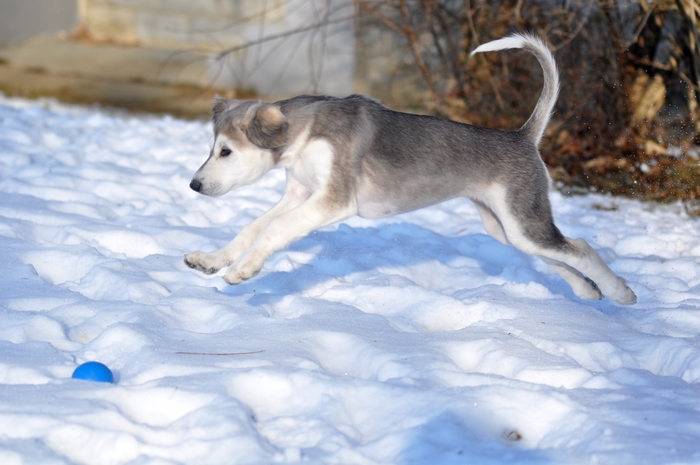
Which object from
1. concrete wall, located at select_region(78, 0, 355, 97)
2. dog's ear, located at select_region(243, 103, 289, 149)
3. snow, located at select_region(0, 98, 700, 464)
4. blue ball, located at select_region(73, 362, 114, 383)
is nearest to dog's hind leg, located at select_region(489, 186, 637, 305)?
snow, located at select_region(0, 98, 700, 464)

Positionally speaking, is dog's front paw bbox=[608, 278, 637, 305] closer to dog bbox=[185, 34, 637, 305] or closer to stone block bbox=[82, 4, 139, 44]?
dog bbox=[185, 34, 637, 305]

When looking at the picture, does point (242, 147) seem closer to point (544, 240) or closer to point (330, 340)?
point (330, 340)

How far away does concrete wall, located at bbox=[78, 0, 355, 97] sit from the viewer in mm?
9609

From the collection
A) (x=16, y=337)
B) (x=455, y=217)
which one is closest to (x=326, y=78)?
(x=455, y=217)

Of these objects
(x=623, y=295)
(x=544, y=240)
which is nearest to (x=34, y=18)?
(x=544, y=240)

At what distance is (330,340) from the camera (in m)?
3.30

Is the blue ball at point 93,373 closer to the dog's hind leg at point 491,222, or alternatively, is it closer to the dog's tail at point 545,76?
the dog's hind leg at point 491,222

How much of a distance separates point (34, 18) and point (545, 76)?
10.3 metres

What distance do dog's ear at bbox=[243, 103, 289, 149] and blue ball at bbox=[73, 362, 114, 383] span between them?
51.6 inches

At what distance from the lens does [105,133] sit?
283 inches

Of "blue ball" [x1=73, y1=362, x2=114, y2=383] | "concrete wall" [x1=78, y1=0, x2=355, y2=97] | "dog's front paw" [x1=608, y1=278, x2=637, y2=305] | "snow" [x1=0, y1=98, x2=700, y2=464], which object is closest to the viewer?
"snow" [x1=0, y1=98, x2=700, y2=464]

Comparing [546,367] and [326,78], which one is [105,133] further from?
[546,367]

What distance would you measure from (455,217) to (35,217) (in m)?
2.96

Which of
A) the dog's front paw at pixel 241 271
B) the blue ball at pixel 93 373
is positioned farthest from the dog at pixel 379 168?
the blue ball at pixel 93 373
